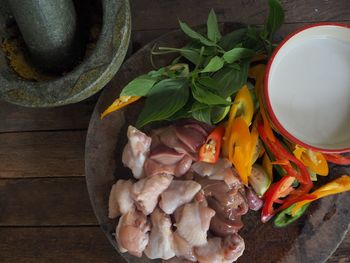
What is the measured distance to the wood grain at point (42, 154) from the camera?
1.25 meters

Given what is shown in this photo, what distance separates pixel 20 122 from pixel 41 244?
1.21 ft

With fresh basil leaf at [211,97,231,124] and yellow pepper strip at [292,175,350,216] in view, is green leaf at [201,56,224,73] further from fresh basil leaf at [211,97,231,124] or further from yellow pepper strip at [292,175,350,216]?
yellow pepper strip at [292,175,350,216]

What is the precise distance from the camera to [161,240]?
99 centimetres

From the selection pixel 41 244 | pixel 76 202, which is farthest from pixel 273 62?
pixel 41 244

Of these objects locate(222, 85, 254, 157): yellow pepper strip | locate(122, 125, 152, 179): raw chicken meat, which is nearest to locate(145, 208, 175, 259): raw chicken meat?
locate(122, 125, 152, 179): raw chicken meat

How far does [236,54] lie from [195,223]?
0.41 metres

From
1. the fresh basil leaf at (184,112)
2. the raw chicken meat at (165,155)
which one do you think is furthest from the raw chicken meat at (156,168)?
the fresh basil leaf at (184,112)

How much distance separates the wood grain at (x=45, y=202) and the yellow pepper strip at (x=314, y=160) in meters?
0.61

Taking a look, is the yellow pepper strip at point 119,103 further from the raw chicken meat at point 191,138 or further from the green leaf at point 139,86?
the raw chicken meat at point 191,138

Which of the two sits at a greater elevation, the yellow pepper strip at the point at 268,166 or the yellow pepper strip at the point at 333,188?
the yellow pepper strip at the point at 268,166

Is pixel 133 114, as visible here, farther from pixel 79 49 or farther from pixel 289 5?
pixel 289 5

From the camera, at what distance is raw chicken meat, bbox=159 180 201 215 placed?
996 mm

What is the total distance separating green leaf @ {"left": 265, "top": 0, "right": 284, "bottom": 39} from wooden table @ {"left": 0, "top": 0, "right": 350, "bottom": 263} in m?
0.20

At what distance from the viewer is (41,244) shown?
1.23 m
